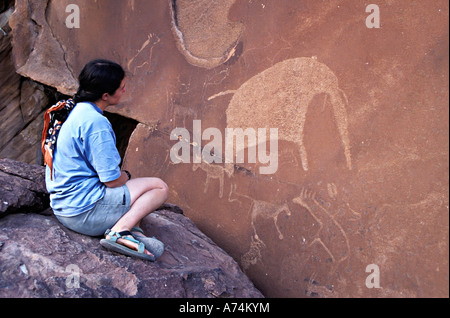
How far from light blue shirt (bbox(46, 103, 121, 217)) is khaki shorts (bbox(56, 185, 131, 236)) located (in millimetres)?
23

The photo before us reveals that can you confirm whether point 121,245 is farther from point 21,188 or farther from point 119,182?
point 21,188

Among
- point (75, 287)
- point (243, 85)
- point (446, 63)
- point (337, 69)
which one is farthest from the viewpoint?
point (243, 85)

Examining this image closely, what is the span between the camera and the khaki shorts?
79.0 inches

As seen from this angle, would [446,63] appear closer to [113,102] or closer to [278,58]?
[278,58]

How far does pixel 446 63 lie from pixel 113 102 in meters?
1.35

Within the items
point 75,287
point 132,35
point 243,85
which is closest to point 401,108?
point 243,85

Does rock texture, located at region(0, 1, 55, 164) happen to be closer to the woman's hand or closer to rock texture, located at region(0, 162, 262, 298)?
rock texture, located at region(0, 162, 262, 298)

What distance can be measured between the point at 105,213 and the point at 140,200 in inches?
6.0

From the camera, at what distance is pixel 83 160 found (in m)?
2.01

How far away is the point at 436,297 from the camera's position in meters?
1.86
